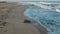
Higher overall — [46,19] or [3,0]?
[46,19]

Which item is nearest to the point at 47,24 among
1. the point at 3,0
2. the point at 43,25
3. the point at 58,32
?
the point at 43,25

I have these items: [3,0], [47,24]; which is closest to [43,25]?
[47,24]

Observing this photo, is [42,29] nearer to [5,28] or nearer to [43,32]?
[43,32]

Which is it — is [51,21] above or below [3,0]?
above

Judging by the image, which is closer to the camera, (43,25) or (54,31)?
(54,31)

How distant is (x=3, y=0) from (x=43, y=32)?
1850 millimetres

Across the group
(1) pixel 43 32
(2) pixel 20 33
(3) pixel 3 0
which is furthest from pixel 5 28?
(3) pixel 3 0

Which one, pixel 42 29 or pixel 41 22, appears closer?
pixel 42 29

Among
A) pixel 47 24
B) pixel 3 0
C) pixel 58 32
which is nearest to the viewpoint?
pixel 58 32

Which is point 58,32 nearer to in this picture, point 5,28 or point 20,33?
point 20,33

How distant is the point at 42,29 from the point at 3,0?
71.3 inches

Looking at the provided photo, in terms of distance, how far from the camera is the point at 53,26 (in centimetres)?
72

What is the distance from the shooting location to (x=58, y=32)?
24.8 inches

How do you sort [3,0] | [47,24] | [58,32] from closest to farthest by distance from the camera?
[58,32] < [47,24] < [3,0]
